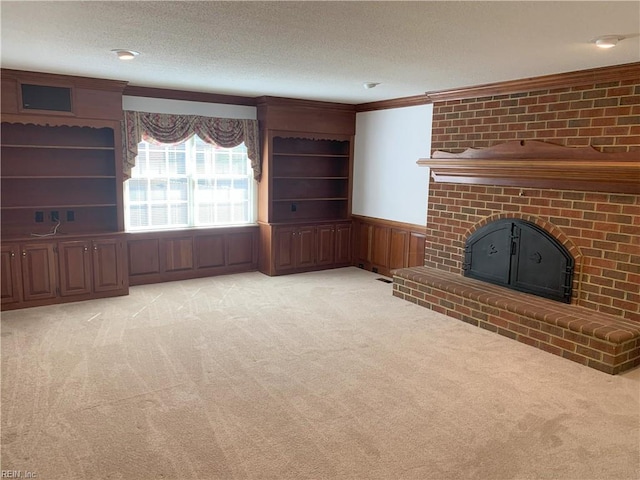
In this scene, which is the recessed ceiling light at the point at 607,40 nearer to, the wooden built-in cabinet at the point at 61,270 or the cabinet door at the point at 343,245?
the cabinet door at the point at 343,245

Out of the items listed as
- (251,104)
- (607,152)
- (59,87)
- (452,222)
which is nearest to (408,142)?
(452,222)

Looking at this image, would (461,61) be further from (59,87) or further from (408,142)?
(59,87)

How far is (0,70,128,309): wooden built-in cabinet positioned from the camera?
507 centimetres

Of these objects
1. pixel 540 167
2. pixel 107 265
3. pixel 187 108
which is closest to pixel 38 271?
pixel 107 265

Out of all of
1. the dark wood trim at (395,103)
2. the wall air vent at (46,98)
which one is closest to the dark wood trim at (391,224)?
the dark wood trim at (395,103)

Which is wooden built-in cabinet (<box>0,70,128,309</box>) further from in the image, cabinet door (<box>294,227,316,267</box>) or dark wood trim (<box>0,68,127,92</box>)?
cabinet door (<box>294,227,316,267</box>)

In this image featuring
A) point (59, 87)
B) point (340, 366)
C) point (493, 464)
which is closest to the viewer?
point (493, 464)

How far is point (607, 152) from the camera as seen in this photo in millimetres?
4266

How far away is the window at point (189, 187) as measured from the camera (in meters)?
6.16

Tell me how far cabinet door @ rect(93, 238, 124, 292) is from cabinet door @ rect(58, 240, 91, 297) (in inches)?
3.3

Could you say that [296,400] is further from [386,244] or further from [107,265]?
[386,244]

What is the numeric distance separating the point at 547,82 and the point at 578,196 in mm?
1104

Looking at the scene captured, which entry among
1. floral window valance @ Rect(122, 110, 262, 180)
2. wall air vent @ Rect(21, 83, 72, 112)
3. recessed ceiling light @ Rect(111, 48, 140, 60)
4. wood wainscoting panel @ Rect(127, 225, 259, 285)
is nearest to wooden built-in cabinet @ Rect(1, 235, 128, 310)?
wood wainscoting panel @ Rect(127, 225, 259, 285)

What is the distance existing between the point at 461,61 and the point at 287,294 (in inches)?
128
